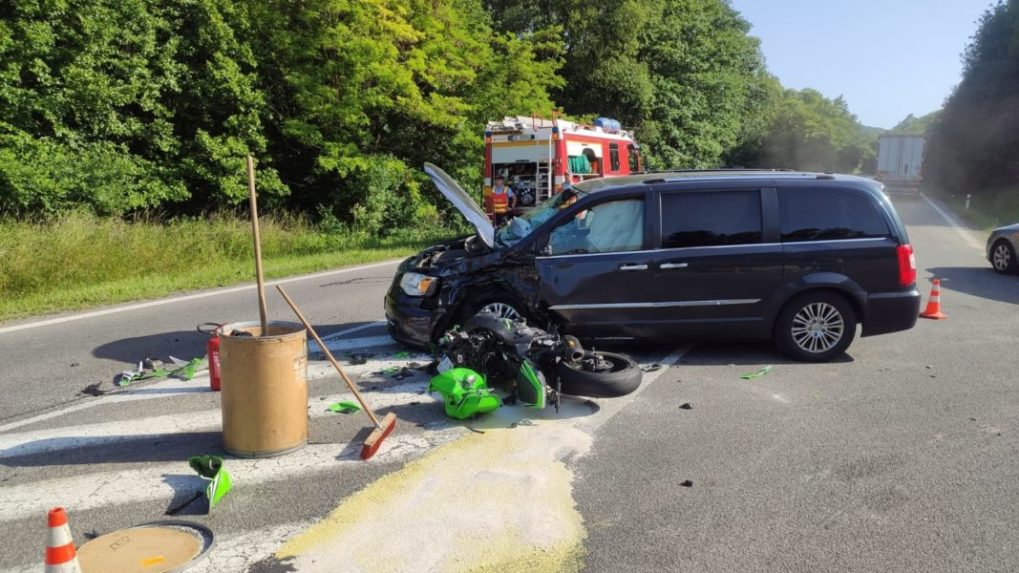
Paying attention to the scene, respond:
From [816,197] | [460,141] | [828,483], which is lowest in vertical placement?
[828,483]

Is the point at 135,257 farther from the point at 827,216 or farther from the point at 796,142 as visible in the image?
the point at 796,142

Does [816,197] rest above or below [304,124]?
below

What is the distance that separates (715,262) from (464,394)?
9.52ft

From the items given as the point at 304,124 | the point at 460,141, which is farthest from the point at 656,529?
the point at 460,141

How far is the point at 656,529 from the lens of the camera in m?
3.68

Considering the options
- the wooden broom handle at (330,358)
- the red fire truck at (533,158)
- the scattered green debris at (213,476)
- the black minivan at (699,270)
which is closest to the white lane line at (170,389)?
the black minivan at (699,270)

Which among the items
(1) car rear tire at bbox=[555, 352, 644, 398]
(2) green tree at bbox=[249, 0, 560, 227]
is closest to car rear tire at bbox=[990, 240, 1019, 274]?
(1) car rear tire at bbox=[555, 352, 644, 398]

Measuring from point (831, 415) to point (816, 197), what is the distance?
2.38 m

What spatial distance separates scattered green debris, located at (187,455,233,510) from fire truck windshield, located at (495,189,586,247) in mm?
3494

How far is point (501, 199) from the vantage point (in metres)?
16.0

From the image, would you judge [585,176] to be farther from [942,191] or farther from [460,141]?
[942,191]

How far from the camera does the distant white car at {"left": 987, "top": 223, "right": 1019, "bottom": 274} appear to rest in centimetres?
1273

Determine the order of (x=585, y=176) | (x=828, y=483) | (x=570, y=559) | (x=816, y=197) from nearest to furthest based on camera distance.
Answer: (x=570, y=559), (x=828, y=483), (x=816, y=197), (x=585, y=176)

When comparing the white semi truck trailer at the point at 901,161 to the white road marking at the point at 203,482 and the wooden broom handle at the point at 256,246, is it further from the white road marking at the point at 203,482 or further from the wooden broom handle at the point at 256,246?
the wooden broom handle at the point at 256,246
